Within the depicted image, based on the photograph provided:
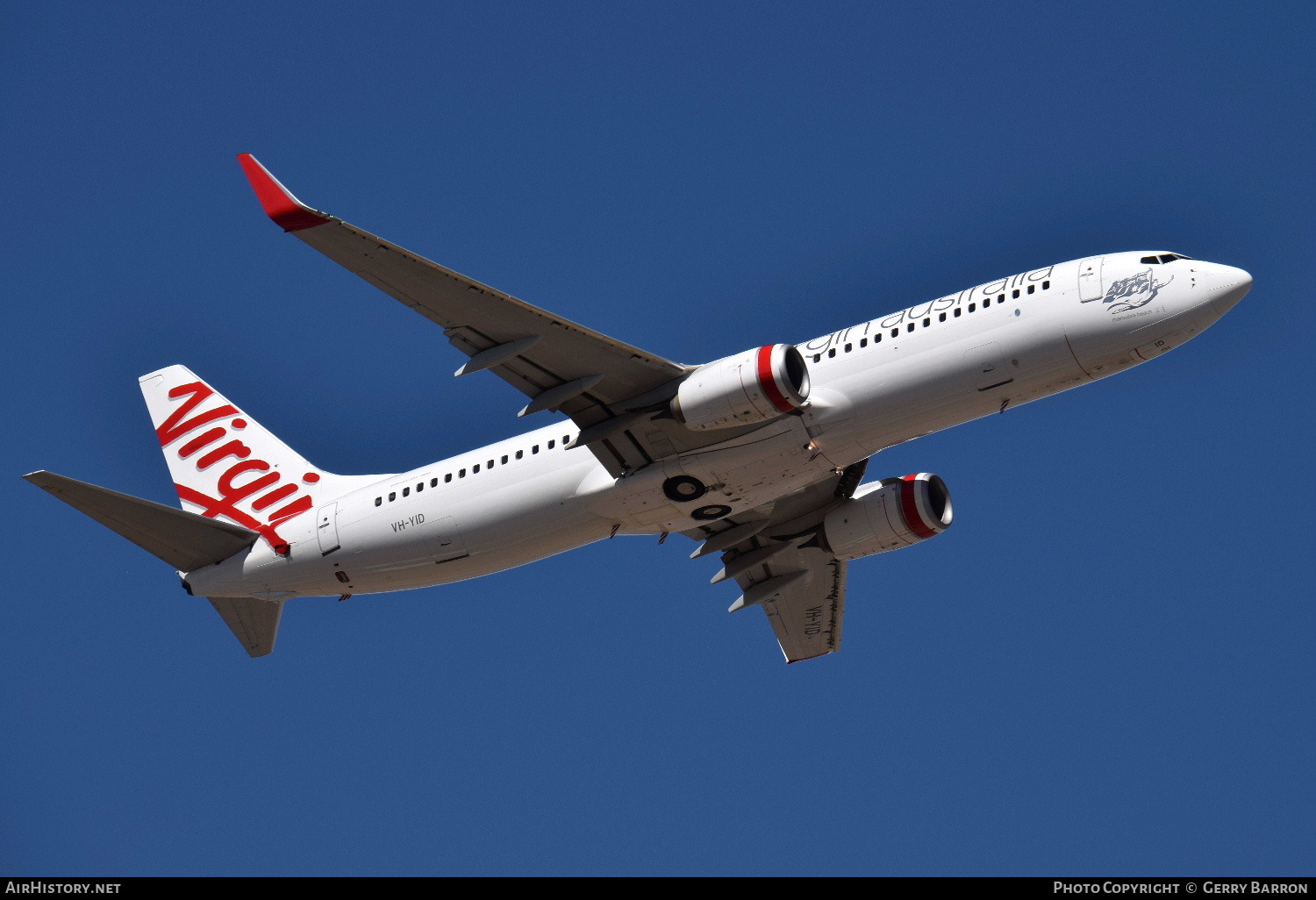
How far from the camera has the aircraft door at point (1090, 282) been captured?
36.0 m

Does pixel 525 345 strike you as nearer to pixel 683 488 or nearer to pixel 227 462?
pixel 683 488

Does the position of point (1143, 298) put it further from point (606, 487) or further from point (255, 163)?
point (255, 163)

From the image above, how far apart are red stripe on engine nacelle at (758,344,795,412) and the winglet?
10627mm

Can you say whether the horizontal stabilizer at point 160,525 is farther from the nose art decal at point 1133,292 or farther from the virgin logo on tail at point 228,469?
the nose art decal at point 1133,292

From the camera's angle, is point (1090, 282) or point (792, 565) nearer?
point (1090, 282)

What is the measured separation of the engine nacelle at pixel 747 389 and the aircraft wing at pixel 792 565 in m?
7.44

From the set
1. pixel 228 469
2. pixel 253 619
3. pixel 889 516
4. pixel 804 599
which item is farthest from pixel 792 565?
pixel 228 469

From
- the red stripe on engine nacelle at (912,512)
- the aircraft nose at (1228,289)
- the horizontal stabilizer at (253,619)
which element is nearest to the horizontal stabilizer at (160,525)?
the horizontal stabilizer at (253,619)

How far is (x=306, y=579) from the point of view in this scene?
41.6 metres

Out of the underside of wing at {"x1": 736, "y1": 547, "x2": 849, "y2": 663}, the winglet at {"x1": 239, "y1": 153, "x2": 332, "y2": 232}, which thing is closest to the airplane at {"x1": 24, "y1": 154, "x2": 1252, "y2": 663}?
the winglet at {"x1": 239, "y1": 153, "x2": 332, "y2": 232}

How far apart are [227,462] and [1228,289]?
2913 centimetres

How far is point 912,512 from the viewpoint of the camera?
43156 millimetres
